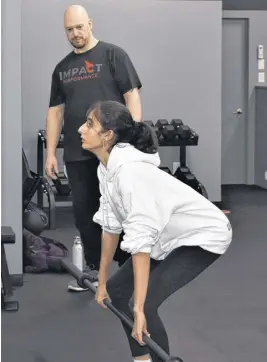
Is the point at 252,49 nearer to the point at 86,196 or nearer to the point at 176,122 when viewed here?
the point at 176,122

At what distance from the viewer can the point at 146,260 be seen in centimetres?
229

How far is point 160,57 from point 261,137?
1.83 metres

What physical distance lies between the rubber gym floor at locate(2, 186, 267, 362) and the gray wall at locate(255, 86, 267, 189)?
342 centimetres

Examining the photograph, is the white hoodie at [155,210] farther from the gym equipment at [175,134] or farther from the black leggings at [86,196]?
the gym equipment at [175,134]

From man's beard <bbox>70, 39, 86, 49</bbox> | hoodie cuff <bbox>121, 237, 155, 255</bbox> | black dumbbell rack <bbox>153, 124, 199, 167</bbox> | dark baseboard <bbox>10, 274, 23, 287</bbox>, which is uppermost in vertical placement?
man's beard <bbox>70, 39, 86, 49</bbox>

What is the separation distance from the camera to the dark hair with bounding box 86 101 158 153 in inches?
97.2

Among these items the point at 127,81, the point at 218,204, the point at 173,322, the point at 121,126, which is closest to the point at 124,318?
the point at 121,126

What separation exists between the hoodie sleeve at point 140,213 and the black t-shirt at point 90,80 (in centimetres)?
149

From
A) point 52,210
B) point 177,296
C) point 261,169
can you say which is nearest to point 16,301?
point 177,296

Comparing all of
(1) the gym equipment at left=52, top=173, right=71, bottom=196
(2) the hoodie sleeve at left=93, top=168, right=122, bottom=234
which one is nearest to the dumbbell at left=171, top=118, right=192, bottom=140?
(1) the gym equipment at left=52, top=173, right=71, bottom=196

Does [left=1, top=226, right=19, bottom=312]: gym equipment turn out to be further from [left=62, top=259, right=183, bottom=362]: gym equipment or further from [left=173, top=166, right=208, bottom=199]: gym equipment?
[left=173, top=166, right=208, bottom=199]: gym equipment

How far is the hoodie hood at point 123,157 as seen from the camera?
2.40 meters

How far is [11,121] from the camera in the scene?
4.37m

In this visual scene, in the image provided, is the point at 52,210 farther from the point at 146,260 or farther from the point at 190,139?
the point at 146,260
